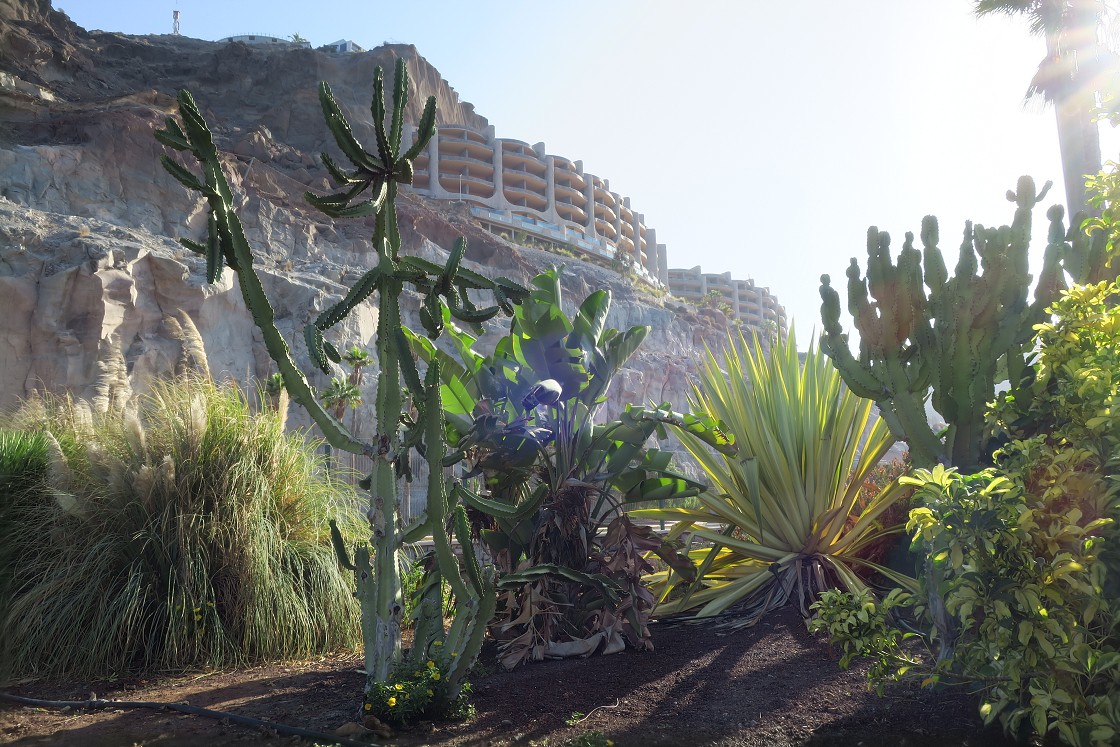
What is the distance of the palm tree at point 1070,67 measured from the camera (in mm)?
11031

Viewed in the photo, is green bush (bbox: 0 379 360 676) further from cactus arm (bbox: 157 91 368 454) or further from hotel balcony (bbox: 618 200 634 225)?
hotel balcony (bbox: 618 200 634 225)

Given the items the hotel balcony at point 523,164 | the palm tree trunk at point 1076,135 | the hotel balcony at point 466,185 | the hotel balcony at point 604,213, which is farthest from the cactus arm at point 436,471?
the hotel balcony at point 604,213

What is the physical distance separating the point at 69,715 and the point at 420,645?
187 cm

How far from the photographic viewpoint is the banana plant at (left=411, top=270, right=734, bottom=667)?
14.8ft

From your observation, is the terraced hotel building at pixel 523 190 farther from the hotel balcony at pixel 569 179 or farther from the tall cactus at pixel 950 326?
the tall cactus at pixel 950 326

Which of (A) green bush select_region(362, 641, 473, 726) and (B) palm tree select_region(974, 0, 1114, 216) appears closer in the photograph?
(A) green bush select_region(362, 641, 473, 726)

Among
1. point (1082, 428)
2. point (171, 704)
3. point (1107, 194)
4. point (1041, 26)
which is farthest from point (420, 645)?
point (1041, 26)

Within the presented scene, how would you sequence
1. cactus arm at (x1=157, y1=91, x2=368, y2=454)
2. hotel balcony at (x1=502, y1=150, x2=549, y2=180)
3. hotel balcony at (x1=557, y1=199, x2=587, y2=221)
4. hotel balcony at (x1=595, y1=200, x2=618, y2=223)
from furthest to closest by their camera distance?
hotel balcony at (x1=595, y1=200, x2=618, y2=223) < hotel balcony at (x1=557, y1=199, x2=587, y2=221) < hotel balcony at (x1=502, y1=150, x2=549, y2=180) < cactus arm at (x1=157, y1=91, x2=368, y2=454)

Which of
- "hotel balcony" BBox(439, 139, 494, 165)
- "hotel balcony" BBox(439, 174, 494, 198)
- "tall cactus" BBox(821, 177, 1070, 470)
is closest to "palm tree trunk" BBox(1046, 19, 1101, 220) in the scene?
"tall cactus" BBox(821, 177, 1070, 470)

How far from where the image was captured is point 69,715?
3881 mm

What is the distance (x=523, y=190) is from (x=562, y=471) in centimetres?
5875

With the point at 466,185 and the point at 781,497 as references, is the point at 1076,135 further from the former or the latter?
the point at 466,185

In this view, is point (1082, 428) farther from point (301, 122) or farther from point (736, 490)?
point (301, 122)

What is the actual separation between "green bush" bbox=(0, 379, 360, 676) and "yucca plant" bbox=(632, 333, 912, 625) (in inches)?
102
